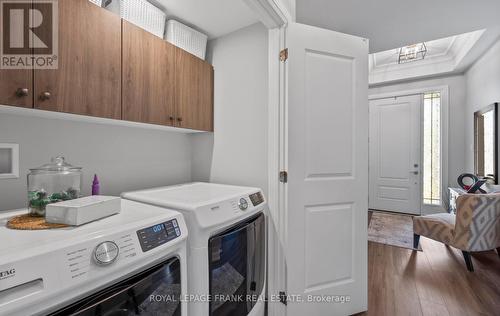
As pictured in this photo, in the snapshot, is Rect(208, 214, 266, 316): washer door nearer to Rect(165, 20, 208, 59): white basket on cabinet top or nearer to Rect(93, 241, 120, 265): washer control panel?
Rect(93, 241, 120, 265): washer control panel

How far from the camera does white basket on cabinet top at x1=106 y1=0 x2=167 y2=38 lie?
132cm


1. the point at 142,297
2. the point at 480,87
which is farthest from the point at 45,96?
the point at 480,87

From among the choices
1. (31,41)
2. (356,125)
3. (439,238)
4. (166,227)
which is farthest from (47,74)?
(439,238)

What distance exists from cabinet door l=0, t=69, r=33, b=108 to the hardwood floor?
2423 millimetres

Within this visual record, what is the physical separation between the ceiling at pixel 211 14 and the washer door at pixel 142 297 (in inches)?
63.1

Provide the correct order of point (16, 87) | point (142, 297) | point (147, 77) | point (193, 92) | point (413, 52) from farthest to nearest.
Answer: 1. point (413, 52)
2. point (193, 92)
3. point (147, 77)
4. point (16, 87)
5. point (142, 297)

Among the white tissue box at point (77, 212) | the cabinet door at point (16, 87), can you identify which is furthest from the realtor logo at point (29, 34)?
the white tissue box at point (77, 212)

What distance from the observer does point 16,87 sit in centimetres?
91

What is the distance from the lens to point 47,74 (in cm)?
99

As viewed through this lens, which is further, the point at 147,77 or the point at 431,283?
the point at 431,283

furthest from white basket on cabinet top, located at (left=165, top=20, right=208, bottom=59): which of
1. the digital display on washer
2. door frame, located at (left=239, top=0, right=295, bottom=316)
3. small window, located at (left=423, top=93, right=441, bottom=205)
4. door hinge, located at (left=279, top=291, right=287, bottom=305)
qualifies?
small window, located at (left=423, top=93, right=441, bottom=205)

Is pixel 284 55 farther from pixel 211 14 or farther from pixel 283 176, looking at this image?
pixel 283 176

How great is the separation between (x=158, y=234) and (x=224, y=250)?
40 centimetres

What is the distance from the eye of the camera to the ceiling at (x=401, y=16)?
202 cm
